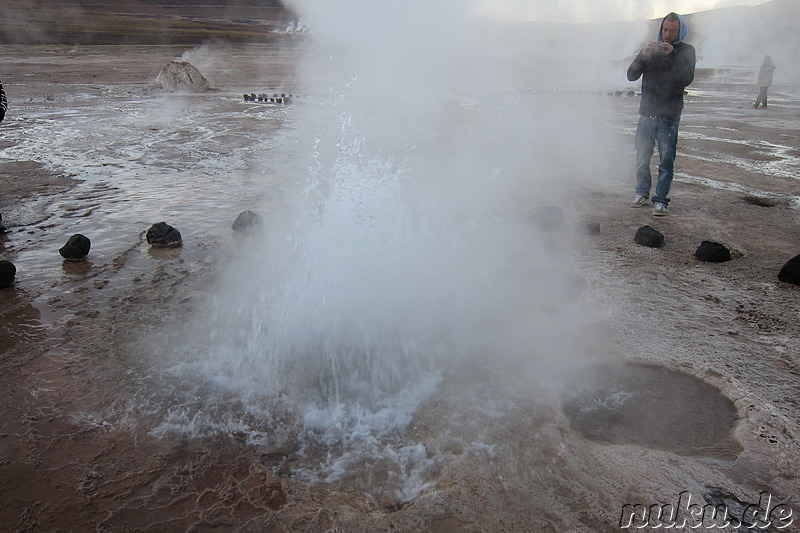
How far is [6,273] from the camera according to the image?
3.28 meters

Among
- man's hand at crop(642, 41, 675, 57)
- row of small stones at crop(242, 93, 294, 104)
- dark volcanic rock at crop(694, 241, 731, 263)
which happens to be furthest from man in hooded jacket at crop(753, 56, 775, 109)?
→ dark volcanic rock at crop(694, 241, 731, 263)

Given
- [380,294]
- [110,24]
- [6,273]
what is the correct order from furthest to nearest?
[110,24]
[6,273]
[380,294]

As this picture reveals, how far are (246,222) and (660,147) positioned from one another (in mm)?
3464

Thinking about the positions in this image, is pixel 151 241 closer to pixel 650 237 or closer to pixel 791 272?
pixel 650 237

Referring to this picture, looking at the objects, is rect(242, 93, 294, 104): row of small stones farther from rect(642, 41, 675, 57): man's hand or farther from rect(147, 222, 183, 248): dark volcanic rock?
rect(642, 41, 675, 57): man's hand

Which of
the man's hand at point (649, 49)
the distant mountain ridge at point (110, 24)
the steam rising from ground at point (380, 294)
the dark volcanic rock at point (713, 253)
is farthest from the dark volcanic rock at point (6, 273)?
the distant mountain ridge at point (110, 24)

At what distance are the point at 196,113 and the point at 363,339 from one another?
32.6 feet

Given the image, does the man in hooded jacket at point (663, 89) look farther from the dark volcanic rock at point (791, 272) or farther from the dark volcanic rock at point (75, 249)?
the dark volcanic rock at point (75, 249)

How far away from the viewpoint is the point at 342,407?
7.27 ft

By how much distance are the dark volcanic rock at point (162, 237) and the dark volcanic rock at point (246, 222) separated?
450 mm

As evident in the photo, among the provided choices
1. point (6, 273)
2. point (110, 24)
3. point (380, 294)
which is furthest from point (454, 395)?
point (110, 24)

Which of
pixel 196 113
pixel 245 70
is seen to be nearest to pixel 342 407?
pixel 196 113

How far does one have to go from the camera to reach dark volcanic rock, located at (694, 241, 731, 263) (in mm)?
3566

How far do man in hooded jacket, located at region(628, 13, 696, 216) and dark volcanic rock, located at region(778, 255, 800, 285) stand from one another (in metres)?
1.43
